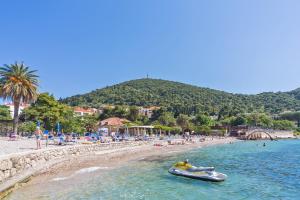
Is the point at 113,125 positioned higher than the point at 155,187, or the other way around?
the point at 113,125

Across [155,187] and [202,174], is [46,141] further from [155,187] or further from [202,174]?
[202,174]

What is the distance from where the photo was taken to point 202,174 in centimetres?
2380

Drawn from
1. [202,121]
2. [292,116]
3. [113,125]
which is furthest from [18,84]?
[292,116]

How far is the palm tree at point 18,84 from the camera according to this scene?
164 feet

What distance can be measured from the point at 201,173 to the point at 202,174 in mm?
223

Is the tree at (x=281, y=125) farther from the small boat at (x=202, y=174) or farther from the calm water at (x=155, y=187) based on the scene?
the small boat at (x=202, y=174)

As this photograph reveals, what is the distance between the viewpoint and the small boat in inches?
910

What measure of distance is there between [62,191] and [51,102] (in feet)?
160

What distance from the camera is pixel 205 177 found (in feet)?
76.2

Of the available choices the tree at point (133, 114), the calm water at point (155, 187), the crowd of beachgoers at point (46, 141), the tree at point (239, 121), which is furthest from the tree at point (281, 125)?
the calm water at point (155, 187)

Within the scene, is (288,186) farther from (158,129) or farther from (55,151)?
(158,129)

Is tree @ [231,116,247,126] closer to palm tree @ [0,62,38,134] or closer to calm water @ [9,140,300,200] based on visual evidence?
palm tree @ [0,62,38,134]

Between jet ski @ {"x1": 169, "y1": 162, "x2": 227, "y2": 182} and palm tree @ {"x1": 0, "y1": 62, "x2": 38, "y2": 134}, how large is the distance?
33730mm

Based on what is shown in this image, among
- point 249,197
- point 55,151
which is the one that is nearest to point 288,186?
point 249,197
